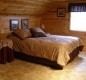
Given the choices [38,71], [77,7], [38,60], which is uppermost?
[77,7]

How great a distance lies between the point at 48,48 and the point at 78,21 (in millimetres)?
2401

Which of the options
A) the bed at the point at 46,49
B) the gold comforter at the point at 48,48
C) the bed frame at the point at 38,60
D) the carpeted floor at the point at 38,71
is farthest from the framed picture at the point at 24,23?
the carpeted floor at the point at 38,71

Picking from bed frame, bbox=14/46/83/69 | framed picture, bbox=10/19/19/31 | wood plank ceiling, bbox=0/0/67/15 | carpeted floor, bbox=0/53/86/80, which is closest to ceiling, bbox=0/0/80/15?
wood plank ceiling, bbox=0/0/67/15

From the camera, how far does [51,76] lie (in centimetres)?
368

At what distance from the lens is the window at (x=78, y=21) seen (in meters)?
5.95

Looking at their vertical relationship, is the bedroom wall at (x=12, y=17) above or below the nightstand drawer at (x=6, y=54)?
above

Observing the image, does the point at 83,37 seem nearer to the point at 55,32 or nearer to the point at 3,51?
the point at 55,32

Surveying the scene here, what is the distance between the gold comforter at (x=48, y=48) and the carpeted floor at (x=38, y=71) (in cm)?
29

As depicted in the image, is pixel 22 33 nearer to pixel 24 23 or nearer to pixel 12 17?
pixel 12 17

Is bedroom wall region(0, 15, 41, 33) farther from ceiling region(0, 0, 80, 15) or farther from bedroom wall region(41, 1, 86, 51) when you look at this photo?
bedroom wall region(41, 1, 86, 51)

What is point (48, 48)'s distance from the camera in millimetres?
4227

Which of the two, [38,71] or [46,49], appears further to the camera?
[46,49]

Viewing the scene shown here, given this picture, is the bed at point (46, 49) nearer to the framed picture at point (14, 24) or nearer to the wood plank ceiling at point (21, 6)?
the framed picture at point (14, 24)

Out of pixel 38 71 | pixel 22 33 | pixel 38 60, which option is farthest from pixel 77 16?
pixel 38 71
